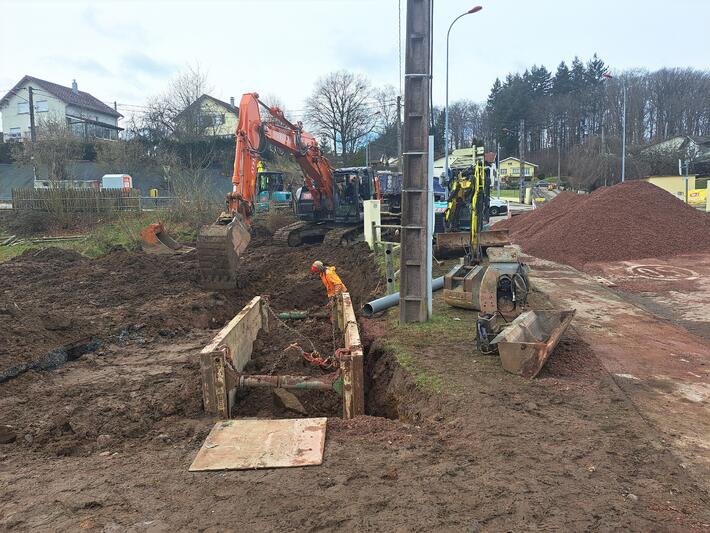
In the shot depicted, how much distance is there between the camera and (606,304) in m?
8.62

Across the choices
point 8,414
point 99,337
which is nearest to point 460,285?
point 99,337

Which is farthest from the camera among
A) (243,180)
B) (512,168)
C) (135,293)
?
(512,168)

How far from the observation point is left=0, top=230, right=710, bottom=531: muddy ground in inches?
114

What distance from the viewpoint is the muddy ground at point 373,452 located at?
288 centimetres

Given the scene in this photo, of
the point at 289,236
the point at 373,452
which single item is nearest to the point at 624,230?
the point at 289,236

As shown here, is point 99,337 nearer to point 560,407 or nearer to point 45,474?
point 45,474

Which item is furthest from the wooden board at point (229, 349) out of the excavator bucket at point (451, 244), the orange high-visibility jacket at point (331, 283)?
the excavator bucket at point (451, 244)

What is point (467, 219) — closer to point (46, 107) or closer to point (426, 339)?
point (426, 339)

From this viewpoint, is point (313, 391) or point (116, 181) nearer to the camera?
point (313, 391)

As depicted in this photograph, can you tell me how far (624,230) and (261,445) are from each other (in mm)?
13615

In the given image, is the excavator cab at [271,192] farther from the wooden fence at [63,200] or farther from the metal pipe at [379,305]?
the metal pipe at [379,305]

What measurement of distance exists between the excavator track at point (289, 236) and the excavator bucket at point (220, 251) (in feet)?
20.8

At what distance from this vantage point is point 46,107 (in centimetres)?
4903

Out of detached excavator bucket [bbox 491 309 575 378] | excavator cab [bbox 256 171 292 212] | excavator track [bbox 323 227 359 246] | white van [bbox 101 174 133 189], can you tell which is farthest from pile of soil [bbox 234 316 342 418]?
white van [bbox 101 174 133 189]
